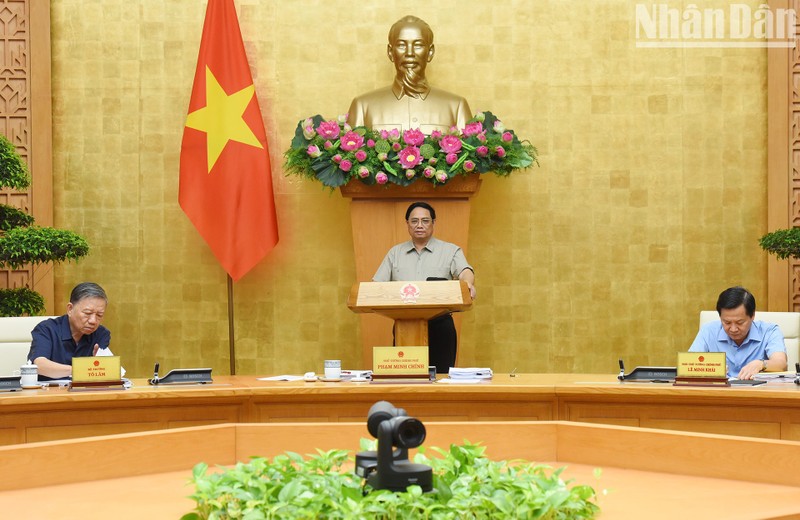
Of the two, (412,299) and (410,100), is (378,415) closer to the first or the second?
(412,299)

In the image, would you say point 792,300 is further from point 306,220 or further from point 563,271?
point 306,220

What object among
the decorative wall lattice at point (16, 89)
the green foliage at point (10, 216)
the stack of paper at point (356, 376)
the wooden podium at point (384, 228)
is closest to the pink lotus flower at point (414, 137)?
the wooden podium at point (384, 228)

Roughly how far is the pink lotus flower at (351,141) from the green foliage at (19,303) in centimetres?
197

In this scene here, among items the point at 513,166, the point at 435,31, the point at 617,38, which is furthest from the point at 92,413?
the point at 617,38

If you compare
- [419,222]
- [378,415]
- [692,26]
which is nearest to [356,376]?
[419,222]

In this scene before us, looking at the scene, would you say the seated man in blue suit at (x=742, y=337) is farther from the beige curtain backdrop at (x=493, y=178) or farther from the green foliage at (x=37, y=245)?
the green foliage at (x=37, y=245)

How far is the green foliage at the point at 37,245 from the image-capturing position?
17.5ft

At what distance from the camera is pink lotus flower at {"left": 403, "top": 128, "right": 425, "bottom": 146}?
5.75 m

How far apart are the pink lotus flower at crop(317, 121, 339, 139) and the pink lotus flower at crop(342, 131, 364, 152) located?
0.19 feet

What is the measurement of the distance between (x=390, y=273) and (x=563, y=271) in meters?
1.82

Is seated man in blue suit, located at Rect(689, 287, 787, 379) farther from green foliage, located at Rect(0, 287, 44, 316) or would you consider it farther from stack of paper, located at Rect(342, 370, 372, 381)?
green foliage, located at Rect(0, 287, 44, 316)

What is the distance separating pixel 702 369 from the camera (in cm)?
380

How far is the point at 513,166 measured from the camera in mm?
5832

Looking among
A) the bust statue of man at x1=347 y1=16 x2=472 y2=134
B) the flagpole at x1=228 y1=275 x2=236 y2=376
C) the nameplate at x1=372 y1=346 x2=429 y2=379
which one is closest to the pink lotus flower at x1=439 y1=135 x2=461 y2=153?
the bust statue of man at x1=347 y1=16 x2=472 y2=134
